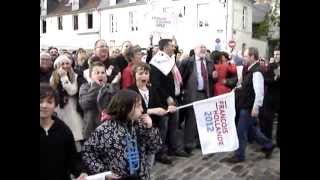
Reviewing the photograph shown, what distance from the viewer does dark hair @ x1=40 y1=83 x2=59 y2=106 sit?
11.7 feet

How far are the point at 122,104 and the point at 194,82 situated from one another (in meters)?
0.60

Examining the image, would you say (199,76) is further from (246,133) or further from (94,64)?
(94,64)

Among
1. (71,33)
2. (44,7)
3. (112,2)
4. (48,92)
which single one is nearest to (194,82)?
(112,2)

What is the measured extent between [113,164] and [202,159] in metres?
0.71

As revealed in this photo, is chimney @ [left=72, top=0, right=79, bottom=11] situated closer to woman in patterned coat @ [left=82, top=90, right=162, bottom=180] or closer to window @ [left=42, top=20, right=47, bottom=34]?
window @ [left=42, top=20, right=47, bottom=34]

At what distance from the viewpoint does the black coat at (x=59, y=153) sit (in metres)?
3.54

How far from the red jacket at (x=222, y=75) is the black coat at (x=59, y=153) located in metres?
1.13

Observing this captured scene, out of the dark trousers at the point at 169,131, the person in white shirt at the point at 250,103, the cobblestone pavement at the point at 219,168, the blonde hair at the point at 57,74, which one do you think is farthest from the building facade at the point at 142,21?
the cobblestone pavement at the point at 219,168

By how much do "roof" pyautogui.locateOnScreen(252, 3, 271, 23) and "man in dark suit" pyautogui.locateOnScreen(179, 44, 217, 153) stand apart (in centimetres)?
44

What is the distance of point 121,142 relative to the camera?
3580 millimetres

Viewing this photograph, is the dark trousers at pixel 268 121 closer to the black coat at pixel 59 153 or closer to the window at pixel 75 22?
the black coat at pixel 59 153
